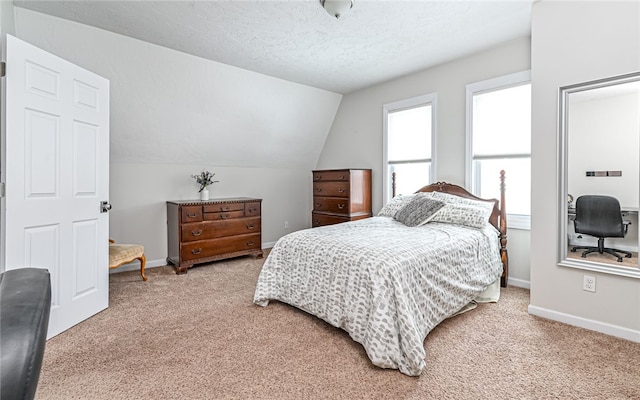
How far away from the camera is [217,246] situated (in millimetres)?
4270

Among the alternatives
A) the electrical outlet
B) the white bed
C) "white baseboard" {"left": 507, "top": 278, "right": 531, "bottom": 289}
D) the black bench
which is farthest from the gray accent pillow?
the black bench

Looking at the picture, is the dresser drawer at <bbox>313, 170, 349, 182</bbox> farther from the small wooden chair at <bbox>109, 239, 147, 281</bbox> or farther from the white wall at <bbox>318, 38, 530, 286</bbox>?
the small wooden chair at <bbox>109, 239, 147, 281</bbox>

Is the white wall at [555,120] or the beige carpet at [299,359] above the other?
the white wall at [555,120]

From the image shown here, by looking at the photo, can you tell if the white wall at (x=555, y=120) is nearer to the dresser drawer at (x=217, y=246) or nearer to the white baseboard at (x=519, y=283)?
the white baseboard at (x=519, y=283)

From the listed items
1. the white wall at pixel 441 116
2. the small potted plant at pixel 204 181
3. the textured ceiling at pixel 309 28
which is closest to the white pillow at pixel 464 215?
the white wall at pixel 441 116

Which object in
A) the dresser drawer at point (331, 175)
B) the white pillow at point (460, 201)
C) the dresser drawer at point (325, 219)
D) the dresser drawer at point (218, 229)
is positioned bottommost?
the dresser drawer at point (218, 229)

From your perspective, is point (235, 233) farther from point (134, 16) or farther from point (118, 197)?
point (134, 16)

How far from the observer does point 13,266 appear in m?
2.09

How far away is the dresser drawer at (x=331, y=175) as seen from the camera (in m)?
4.55

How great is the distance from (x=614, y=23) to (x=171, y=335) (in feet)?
12.9

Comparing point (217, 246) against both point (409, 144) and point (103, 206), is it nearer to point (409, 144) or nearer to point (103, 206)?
point (103, 206)

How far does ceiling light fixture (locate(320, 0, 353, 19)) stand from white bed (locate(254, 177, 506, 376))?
1.84 meters

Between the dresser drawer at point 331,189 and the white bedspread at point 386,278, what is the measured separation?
1.40 m

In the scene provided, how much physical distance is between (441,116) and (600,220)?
2.09 m
